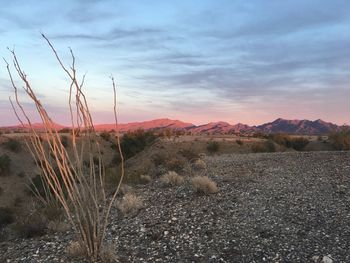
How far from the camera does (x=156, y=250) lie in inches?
318

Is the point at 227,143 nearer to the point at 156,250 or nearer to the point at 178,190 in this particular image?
the point at 178,190

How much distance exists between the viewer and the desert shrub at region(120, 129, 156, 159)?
4250 cm

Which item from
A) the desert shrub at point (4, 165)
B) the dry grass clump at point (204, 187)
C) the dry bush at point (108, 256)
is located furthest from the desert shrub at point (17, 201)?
the dry bush at point (108, 256)

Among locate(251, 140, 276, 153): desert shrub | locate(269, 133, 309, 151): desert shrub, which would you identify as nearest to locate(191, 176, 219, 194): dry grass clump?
locate(251, 140, 276, 153): desert shrub

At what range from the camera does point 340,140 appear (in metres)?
31.4

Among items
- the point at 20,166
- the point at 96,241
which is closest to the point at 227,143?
the point at 20,166

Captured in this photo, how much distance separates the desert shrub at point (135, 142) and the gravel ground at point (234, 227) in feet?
A: 94.8

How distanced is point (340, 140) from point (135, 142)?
20056 mm

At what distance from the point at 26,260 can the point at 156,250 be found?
2336mm

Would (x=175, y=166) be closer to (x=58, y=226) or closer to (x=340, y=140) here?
(x=58, y=226)

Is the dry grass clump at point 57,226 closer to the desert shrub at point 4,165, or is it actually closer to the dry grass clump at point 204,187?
the dry grass clump at point 204,187

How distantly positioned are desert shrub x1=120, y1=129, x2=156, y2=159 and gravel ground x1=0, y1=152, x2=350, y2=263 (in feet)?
94.8

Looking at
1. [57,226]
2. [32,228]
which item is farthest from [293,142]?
[32,228]

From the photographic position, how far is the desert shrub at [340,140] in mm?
30147
